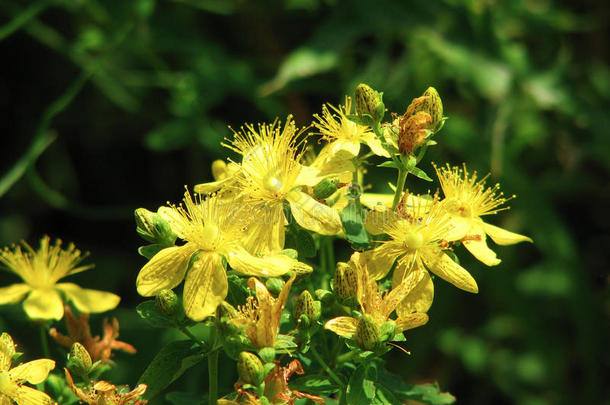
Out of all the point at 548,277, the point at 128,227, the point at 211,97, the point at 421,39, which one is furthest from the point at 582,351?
the point at 128,227

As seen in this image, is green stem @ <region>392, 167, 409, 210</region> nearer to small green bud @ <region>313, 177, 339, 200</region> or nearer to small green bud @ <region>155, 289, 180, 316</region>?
small green bud @ <region>313, 177, 339, 200</region>

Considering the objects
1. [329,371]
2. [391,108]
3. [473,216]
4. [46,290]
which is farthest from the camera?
[391,108]

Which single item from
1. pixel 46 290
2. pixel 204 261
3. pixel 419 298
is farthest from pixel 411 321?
pixel 46 290

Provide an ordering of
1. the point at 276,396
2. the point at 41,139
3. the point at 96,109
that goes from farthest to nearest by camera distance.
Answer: the point at 96,109, the point at 41,139, the point at 276,396

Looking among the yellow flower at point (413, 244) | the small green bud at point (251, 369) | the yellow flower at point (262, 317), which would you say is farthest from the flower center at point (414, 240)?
the small green bud at point (251, 369)

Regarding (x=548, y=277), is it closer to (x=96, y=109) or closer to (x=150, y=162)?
(x=150, y=162)

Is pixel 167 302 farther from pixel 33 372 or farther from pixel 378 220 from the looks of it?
pixel 378 220

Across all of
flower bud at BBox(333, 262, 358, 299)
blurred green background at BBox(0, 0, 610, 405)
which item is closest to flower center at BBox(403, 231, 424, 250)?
flower bud at BBox(333, 262, 358, 299)
